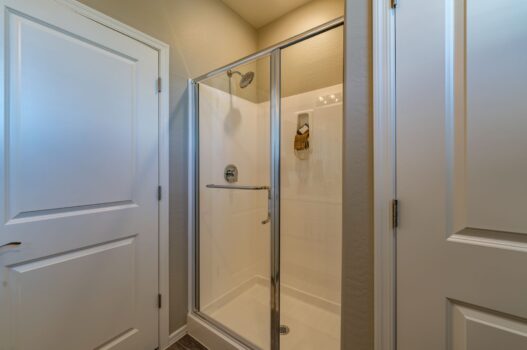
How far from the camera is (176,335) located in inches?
61.0

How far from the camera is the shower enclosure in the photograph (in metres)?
1.66

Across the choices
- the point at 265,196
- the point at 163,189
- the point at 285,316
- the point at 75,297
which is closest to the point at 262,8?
the point at 265,196

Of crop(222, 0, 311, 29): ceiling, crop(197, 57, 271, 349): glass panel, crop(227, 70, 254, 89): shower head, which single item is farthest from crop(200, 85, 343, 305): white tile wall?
crop(222, 0, 311, 29): ceiling

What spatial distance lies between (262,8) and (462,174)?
7.35 feet

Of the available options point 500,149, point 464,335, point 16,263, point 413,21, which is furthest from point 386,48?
point 16,263

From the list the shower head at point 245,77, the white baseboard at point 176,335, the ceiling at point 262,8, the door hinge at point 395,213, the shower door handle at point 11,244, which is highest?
the ceiling at point 262,8

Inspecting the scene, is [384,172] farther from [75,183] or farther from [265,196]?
[75,183]

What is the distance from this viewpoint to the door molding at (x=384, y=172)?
743mm

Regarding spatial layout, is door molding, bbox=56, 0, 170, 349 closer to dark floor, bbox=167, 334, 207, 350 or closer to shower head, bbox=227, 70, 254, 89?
dark floor, bbox=167, 334, 207, 350

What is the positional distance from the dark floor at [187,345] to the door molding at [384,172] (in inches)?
50.7

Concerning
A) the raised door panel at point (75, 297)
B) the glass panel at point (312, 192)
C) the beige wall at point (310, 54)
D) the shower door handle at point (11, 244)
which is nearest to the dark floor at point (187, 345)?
the raised door panel at point (75, 297)

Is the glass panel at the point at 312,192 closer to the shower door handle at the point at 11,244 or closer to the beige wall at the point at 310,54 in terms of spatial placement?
the beige wall at the point at 310,54

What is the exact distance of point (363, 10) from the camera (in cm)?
80

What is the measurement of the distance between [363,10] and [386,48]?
0.19 m
